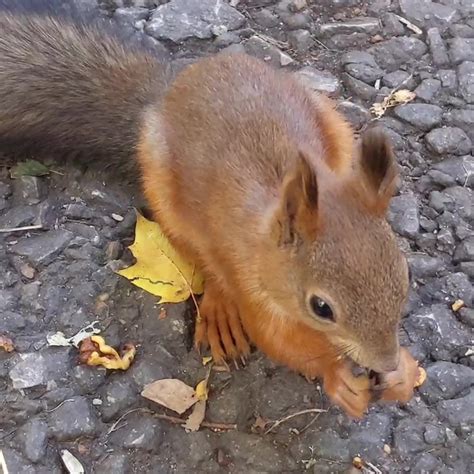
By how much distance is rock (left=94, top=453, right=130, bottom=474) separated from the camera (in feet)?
7.78

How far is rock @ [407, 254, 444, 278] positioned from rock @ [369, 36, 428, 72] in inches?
31.1

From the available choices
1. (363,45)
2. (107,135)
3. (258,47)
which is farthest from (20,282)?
(363,45)

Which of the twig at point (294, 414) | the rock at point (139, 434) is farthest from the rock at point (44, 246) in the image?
the twig at point (294, 414)

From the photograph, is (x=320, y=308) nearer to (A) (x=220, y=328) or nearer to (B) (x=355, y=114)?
(A) (x=220, y=328)

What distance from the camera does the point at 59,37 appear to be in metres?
2.86

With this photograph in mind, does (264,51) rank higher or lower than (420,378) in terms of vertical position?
higher

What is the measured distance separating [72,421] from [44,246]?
0.56 m

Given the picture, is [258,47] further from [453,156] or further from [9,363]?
[9,363]

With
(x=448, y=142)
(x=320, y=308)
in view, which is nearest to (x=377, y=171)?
(x=320, y=308)

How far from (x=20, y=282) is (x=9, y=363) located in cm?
27

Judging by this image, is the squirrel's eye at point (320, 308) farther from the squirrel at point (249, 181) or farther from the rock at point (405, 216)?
the rock at point (405, 216)

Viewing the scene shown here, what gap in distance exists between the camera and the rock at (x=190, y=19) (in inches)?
133

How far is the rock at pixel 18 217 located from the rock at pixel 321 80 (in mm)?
951

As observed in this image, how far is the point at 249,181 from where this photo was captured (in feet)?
7.79
